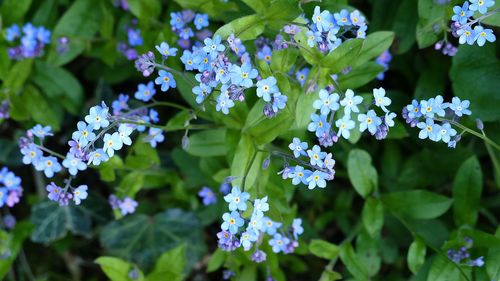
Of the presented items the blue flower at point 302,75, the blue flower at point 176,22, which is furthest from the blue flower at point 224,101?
the blue flower at point 176,22

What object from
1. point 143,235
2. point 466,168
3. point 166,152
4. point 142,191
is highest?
point 466,168

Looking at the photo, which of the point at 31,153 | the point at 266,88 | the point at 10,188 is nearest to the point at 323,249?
the point at 266,88

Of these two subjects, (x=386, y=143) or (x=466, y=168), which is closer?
(x=466, y=168)

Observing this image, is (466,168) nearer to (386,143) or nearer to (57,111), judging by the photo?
(386,143)

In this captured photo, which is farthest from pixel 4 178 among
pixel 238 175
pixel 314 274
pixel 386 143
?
pixel 386 143

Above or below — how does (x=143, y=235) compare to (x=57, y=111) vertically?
below

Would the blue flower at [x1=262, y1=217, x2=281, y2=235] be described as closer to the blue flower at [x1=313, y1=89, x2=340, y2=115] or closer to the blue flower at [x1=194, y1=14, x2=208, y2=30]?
the blue flower at [x1=313, y1=89, x2=340, y2=115]

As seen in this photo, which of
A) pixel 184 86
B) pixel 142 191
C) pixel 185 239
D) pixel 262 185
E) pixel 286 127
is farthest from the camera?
pixel 142 191

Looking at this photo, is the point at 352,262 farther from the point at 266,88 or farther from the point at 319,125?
the point at 266,88
